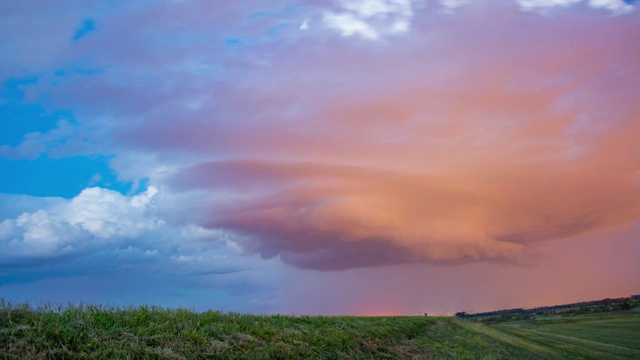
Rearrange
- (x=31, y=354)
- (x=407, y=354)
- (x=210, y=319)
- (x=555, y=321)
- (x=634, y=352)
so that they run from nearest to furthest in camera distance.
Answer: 1. (x=31, y=354)
2. (x=210, y=319)
3. (x=407, y=354)
4. (x=634, y=352)
5. (x=555, y=321)

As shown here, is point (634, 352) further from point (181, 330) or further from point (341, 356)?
point (181, 330)

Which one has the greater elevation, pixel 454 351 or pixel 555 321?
pixel 454 351

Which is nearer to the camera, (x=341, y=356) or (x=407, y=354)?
(x=341, y=356)

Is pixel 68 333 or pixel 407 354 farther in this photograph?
pixel 407 354

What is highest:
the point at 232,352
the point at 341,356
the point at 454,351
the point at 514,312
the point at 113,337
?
the point at 113,337

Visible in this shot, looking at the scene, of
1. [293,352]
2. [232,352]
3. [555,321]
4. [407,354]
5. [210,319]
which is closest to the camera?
[232,352]

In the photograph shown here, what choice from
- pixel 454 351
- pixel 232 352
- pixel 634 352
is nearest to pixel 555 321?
pixel 634 352

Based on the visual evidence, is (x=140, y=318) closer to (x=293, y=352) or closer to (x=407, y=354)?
(x=293, y=352)

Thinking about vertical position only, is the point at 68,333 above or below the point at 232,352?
above

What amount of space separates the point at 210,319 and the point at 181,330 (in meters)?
2.63

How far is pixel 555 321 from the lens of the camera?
98.0 meters

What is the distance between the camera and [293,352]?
12.6m

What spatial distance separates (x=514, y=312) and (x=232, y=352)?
148 meters

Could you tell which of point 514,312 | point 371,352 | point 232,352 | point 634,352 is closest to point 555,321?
point 514,312
